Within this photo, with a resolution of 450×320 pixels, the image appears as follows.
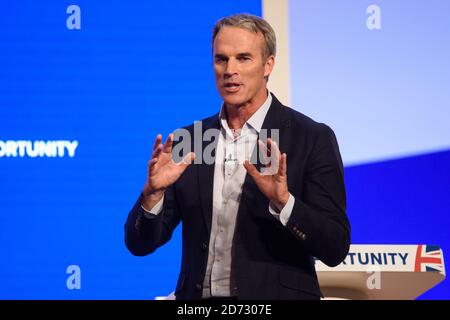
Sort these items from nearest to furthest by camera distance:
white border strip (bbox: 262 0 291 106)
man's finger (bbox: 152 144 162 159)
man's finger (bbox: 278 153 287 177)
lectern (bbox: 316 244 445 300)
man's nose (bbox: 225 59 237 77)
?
1. man's finger (bbox: 278 153 287 177)
2. man's finger (bbox: 152 144 162 159)
3. man's nose (bbox: 225 59 237 77)
4. lectern (bbox: 316 244 445 300)
5. white border strip (bbox: 262 0 291 106)

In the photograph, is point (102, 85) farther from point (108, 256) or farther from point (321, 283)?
point (321, 283)

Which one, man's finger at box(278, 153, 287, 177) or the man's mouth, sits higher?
the man's mouth

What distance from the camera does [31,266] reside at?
3818 mm

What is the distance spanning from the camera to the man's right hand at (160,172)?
2.23 meters

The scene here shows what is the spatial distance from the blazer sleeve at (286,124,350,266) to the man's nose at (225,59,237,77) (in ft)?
1.10

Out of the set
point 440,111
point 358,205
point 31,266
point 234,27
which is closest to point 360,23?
point 440,111

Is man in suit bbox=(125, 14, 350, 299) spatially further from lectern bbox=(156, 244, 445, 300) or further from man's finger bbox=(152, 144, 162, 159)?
lectern bbox=(156, 244, 445, 300)

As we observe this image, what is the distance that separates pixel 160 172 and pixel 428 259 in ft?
4.61

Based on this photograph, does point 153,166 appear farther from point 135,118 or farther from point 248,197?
point 135,118

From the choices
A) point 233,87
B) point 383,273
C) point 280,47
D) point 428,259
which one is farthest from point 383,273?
point 280,47

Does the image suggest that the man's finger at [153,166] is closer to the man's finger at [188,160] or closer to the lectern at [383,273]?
the man's finger at [188,160]

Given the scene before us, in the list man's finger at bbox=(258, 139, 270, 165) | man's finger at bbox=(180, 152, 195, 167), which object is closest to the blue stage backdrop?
man's finger at bbox=(180, 152, 195, 167)

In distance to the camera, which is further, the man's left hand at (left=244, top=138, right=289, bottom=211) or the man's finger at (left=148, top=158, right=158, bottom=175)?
the man's finger at (left=148, top=158, right=158, bottom=175)

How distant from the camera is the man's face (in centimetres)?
239
